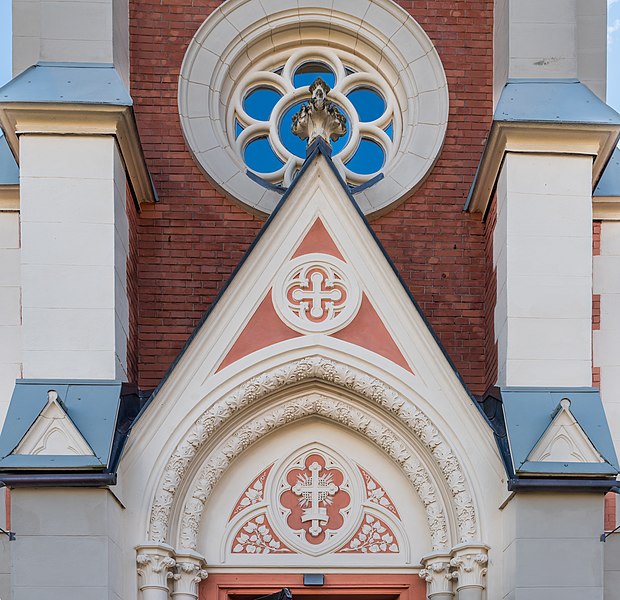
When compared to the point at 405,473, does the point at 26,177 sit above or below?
above

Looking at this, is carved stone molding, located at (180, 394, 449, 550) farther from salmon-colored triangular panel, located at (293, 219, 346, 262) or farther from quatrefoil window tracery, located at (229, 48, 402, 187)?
quatrefoil window tracery, located at (229, 48, 402, 187)

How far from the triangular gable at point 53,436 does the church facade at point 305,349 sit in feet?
0.06

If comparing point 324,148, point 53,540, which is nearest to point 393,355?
point 324,148

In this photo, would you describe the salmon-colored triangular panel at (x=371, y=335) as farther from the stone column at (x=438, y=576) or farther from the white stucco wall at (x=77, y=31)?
the white stucco wall at (x=77, y=31)

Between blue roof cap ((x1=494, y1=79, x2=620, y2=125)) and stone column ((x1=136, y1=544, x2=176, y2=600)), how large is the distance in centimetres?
404

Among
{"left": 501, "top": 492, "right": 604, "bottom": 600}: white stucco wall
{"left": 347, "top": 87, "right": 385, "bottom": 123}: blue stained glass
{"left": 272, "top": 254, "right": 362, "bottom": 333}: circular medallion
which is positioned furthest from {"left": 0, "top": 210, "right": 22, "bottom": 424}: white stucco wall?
{"left": 501, "top": 492, "right": 604, "bottom": 600}: white stucco wall

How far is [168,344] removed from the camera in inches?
449

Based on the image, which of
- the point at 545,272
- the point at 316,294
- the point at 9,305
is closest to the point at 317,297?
the point at 316,294

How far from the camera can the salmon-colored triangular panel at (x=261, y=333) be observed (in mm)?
10539

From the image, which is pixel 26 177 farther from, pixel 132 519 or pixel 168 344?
pixel 132 519

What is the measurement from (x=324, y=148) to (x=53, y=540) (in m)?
3.51

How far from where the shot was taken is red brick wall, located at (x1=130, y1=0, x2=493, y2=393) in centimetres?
1149

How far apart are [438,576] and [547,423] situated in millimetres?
1449

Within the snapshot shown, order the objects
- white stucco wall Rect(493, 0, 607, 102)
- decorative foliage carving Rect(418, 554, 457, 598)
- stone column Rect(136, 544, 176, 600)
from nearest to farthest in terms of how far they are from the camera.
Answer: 1. stone column Rect(136, 544, 176, 600)
2. decorative foliage carving Rect(418, 554, 457, 598)
3. white stucco wall Rect(493, 0, 607, 102)
